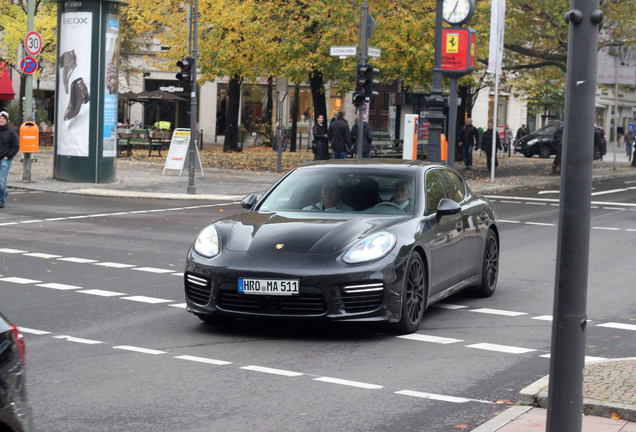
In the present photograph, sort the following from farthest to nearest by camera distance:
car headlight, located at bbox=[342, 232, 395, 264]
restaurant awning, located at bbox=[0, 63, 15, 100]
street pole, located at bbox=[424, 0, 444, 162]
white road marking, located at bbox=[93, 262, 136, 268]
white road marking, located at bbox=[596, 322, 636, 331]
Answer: restaurant awning, located at bbox=[0, 63, 15, 100]
street pole, located at bbox=[424, 0, 444, 162]
white road marking, located at bbox=[93, 262, 136, 268]
white road marking, located at bbox=[596, 322, 636, 331]
car headlight, located at bbox=[342, 232, 395, 264]

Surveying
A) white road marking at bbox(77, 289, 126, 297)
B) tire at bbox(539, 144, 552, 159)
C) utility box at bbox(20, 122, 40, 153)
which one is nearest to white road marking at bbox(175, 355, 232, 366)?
white road marking at bbox(77, 289, 126, 297)

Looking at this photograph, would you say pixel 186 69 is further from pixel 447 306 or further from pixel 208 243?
pixel 208 243

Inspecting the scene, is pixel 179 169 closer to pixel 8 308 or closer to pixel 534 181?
pixel 534 181

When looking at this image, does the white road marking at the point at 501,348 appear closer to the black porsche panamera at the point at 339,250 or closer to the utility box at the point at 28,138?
the black porsche panamera at the point at 339,250

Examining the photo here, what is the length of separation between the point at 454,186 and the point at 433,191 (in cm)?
83

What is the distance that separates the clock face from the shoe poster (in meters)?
8.87

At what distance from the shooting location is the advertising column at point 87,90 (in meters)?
27.1

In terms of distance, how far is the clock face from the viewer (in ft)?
80.7

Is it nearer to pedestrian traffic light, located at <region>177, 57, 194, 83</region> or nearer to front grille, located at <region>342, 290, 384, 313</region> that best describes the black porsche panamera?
front grille, located at <region>342, 290, 384, 313</region>

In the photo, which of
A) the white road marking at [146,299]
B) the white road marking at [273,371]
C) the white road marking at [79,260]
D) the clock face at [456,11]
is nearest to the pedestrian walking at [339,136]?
the clock face at [456,11]

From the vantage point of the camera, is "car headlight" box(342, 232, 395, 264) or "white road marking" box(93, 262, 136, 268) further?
"white road marking" box(93, 262, 136, 268)

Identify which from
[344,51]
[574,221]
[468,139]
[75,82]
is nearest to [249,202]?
[574,221]

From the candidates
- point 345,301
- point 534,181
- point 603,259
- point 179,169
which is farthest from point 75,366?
point 534,181

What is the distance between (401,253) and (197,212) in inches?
493
